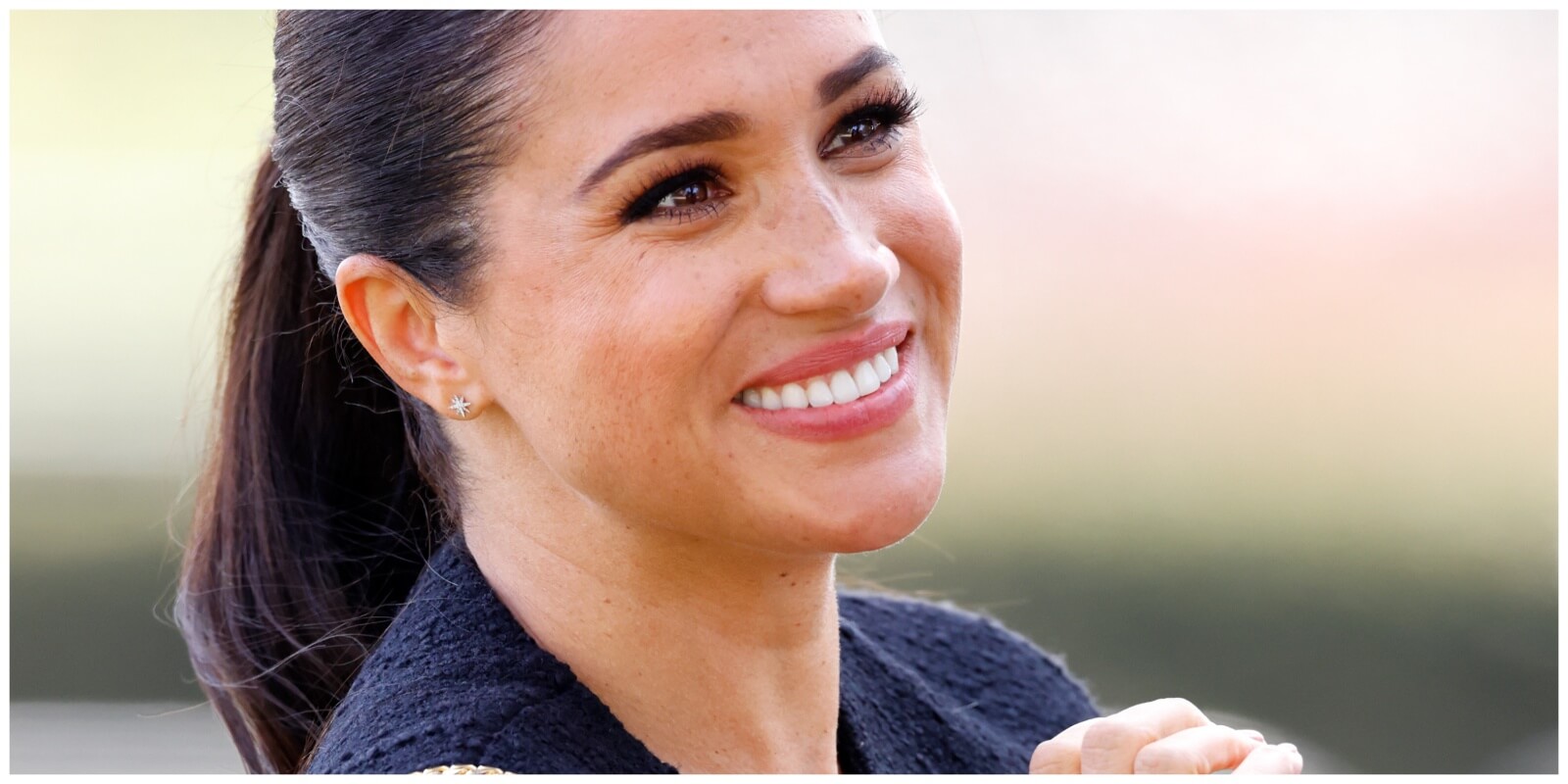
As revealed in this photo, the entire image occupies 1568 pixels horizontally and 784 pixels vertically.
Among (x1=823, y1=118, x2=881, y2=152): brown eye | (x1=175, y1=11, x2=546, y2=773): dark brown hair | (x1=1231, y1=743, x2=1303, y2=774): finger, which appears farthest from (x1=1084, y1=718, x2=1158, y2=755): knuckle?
(x1=175, y1=11, x2=546, y2=773): dark brown hair

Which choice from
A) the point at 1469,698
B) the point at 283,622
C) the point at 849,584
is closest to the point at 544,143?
the point at 283,622

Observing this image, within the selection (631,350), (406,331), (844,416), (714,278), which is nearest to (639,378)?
(631,350)

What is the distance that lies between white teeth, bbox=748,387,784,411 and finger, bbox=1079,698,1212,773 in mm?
517

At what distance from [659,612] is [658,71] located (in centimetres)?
67

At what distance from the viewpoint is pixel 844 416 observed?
5.42 feet

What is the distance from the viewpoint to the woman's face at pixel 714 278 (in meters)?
1.56

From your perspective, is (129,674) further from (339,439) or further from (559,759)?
(559,759)

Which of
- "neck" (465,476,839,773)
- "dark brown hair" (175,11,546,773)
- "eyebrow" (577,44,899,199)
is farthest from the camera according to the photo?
"dark brown hair" (175,11,546,773)

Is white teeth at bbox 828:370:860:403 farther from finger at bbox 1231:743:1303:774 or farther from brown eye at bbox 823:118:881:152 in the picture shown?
finger at bbox 1231:743:1303:774

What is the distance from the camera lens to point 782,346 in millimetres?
1601

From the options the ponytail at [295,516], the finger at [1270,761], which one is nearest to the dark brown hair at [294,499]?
the ponytail at [295,516]

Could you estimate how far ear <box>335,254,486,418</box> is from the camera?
1709mm

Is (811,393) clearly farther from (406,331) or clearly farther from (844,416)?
(406,331)

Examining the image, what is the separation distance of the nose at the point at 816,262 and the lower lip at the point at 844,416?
0.12 meters
